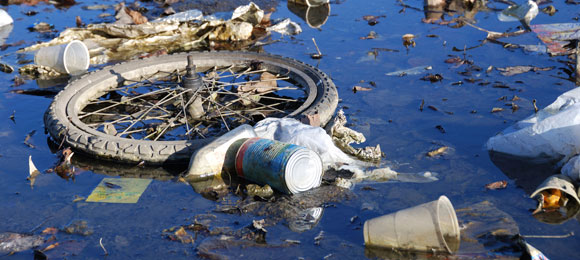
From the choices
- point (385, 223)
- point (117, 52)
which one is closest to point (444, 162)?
point (385, 223)

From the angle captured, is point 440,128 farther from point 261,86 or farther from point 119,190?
point 119,190

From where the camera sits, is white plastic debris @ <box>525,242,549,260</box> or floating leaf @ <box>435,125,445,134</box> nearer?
white plastic debris @ <box>525,242,549,260</box>

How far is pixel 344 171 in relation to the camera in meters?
4.57

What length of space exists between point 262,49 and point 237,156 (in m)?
3.47

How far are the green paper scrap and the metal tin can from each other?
2.75 feet

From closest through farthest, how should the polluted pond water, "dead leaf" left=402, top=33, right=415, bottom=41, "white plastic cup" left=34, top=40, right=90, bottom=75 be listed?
the polluted pond water, "white plastic cup" left=34, top=40, right=90, bottom=75, "dead leaf" left=402, top=33, right=415, bottom=41

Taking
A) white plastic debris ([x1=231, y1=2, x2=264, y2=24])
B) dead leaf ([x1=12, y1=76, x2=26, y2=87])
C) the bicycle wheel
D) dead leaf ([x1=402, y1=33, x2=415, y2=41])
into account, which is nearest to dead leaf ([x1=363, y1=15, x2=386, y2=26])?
dead leaf ([x1=402, y1=33, x2=415, y2=41])

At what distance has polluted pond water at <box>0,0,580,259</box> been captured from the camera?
3.81 m

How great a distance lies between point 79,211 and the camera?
4258 mm

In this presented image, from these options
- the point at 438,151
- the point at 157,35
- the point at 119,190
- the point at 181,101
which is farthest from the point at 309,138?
the point at 157,35

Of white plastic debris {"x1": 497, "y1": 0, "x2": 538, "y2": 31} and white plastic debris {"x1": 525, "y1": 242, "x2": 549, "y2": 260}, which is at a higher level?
white plastic debris {"x1": 525, "y1": 242, "x2": 549, "y2": 260}

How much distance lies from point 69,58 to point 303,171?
3.99 m

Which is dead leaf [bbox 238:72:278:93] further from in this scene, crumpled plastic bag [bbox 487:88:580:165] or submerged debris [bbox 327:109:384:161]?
crumpled plastic bag [bbox 487:88:580:165]

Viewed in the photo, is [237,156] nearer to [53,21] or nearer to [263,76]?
[263,76]
